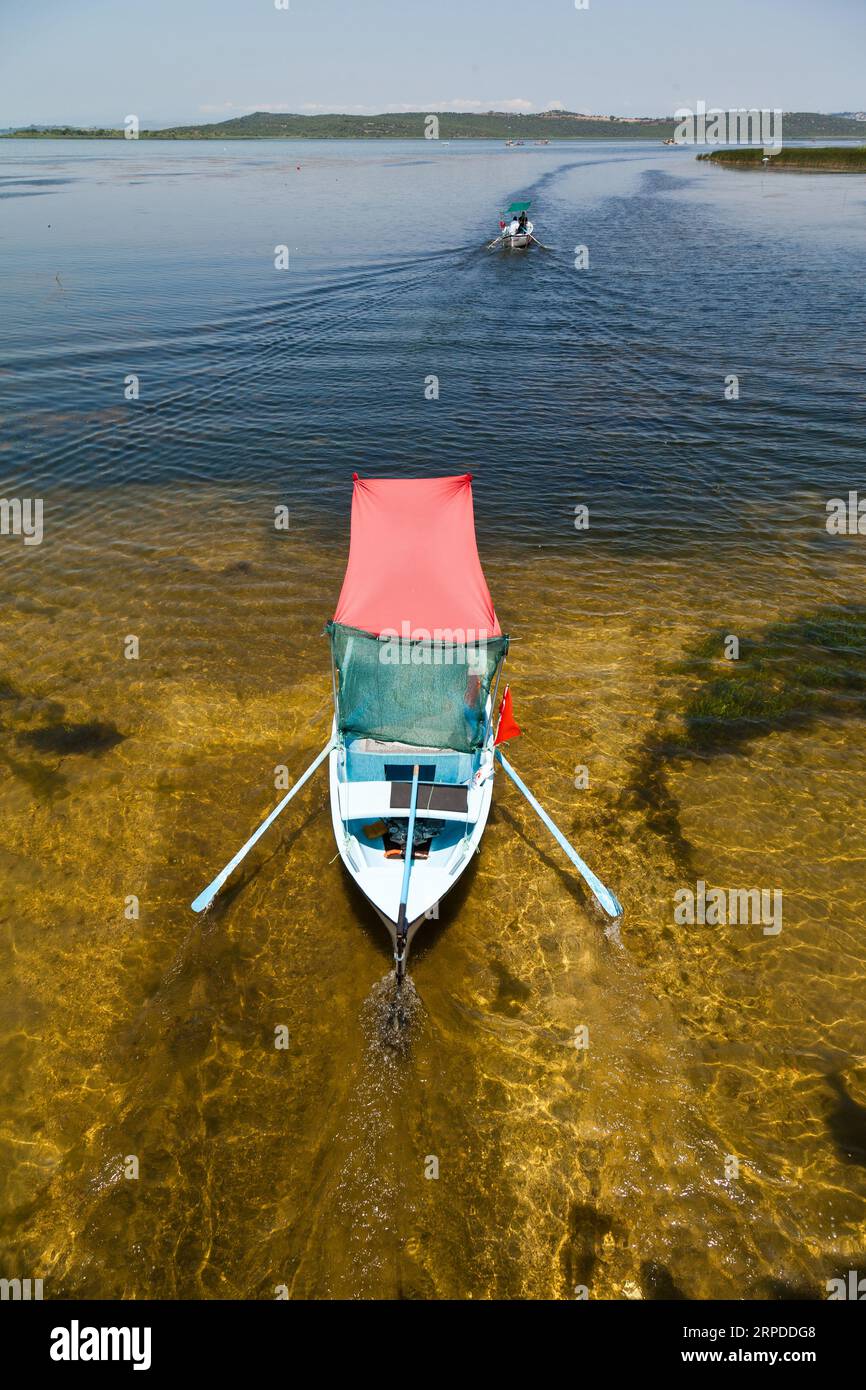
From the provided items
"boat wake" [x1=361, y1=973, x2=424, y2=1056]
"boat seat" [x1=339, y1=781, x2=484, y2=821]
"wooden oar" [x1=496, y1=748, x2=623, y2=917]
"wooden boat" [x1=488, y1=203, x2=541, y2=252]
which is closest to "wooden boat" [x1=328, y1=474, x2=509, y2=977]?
"boat seat" [x1=339, y1=781, x2=484, y2=821]

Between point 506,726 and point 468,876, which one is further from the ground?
point 506,726

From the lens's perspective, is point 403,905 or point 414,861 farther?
point 414,861

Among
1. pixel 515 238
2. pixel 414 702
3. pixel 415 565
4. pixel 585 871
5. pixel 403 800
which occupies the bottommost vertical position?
pixel 585 871

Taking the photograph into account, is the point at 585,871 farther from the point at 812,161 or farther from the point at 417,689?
the point at 812,161

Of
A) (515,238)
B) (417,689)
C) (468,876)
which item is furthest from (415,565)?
(515,238)

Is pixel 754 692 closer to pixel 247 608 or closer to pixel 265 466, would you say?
pixel 247 608
